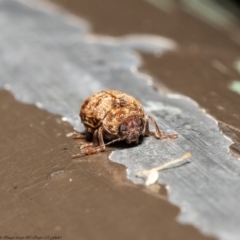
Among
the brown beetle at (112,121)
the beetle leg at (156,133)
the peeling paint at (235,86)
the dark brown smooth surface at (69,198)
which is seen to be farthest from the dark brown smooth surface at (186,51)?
the dark brown smooth surface at (69,198)

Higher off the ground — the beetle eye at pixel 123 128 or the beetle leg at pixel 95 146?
the beetle eye at pixel 123 128

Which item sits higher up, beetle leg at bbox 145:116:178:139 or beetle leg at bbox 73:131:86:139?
beetle leg at bbox 145:116:178:139

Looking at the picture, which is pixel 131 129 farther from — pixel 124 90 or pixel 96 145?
pixel 124 90

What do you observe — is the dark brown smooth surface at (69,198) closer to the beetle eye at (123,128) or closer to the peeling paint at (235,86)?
the beetle eye at (123,128)

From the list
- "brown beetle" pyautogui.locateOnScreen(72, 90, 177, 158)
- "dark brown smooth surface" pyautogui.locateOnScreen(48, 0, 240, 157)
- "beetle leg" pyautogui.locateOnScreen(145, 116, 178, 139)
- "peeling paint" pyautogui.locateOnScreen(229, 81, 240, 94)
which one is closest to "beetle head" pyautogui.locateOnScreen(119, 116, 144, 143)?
"brown beetle" pyautogui.locateOnScreen(72, 90, 177, 158)

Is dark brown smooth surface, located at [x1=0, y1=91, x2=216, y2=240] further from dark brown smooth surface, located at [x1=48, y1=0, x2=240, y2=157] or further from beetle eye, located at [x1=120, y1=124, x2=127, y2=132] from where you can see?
dark brown smooth surface, located at [x1=48, y1=0, x2=240, y2=157]

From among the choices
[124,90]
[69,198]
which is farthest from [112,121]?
[124,90]
